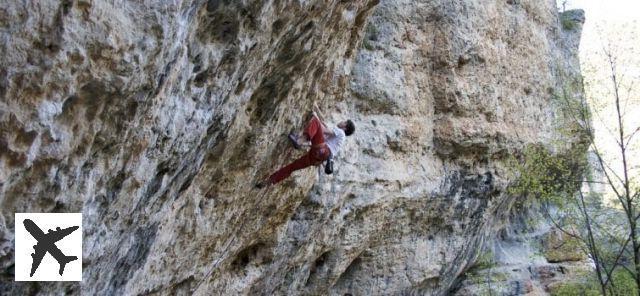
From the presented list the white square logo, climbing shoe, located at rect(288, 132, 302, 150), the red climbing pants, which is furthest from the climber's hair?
the white square logo

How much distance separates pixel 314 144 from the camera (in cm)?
774

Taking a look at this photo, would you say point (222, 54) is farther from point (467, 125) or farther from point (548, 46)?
point (548, 46)

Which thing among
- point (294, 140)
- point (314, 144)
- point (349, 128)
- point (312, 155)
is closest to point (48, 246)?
point (312, 155)

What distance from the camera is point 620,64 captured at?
39.6 ft

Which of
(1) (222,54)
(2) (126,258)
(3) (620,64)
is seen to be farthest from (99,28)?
(3) (620,64)

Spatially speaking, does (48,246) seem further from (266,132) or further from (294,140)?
(294,140)

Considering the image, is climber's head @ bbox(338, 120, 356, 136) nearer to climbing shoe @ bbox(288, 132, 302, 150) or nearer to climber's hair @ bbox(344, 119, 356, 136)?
climber's hair @ bbox(344, 119, 356, 136)

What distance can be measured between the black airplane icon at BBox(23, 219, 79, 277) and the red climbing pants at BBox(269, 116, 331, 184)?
335 cm

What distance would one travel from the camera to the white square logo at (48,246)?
4281mm

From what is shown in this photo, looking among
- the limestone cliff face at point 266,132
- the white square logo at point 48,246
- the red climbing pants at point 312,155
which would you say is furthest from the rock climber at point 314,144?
the white square logo at point 48,246

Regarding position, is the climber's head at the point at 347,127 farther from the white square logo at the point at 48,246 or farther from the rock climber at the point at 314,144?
the white square logo at the point at 48,246

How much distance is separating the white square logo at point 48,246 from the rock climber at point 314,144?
3282 mm

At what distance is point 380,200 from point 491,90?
148 inches

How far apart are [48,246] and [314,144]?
370cm
